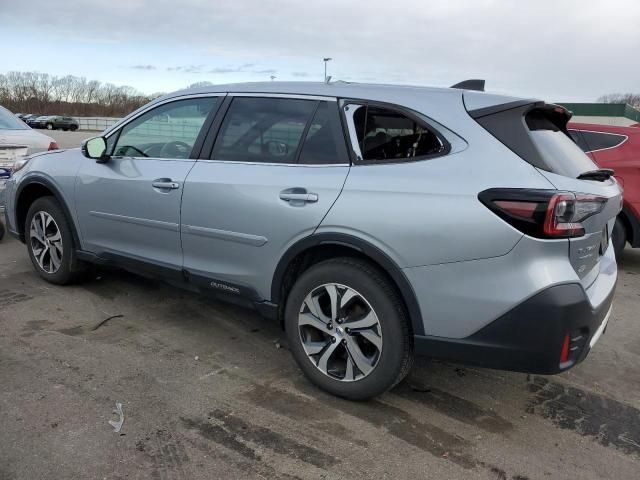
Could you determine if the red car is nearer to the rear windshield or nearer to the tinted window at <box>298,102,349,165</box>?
the rear windshield

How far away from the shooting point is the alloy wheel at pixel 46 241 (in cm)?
468

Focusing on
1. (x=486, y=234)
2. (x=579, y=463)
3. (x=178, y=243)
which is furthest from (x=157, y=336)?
(x=579, y=463)

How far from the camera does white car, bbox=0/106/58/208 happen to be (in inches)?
253

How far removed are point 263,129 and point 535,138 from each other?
5.20ft

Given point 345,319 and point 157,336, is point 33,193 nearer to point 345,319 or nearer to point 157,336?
point 157,336

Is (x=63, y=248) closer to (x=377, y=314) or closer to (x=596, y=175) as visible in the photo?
(x=377, y=314)

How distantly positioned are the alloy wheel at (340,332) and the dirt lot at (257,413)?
232 mm

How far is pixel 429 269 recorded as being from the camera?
2633mm

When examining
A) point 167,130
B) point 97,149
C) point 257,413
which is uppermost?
point 167,130

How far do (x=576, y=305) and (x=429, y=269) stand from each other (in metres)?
0.66

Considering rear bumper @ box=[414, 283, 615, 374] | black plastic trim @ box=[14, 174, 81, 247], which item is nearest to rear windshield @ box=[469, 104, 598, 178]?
rear bumper @ box=[414, 283, 615, 374]

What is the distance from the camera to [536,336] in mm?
2445

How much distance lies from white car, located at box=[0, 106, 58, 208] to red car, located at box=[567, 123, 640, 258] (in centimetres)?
640

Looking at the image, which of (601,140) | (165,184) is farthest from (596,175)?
(601,140)
